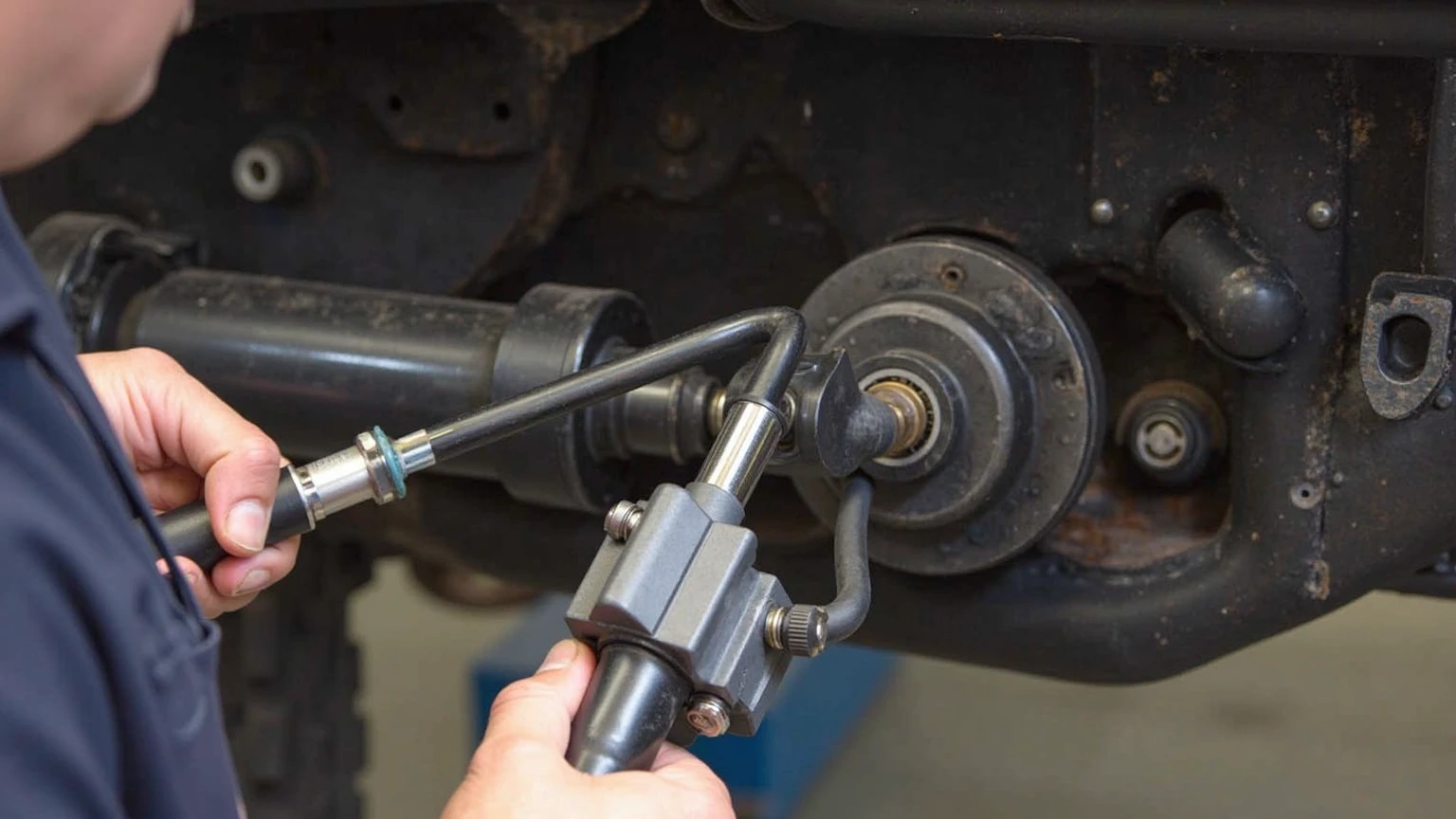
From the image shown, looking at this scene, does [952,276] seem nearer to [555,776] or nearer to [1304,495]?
[1304,495]

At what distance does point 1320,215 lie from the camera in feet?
2.32

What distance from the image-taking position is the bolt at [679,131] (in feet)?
2.96

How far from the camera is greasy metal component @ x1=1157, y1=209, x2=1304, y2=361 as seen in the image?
0.70 metres

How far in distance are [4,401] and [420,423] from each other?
0.42 meters

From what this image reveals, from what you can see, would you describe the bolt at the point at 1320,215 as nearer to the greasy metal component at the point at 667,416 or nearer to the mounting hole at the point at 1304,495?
the mounting hole at the point at 1304,495

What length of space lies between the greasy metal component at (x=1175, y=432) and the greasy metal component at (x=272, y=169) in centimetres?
54

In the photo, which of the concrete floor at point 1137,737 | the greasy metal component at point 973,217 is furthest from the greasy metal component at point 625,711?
the concrete floor at point 1137,737

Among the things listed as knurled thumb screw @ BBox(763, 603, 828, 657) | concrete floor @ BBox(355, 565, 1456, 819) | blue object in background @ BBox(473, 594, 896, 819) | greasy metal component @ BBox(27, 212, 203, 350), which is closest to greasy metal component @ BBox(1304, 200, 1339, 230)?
knurled thumb screw @ BBox(763, 603, 828, 657)

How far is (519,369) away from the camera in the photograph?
2.58ft

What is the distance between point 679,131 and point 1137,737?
1346mm

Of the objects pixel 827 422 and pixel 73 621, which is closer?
pixel 73 621

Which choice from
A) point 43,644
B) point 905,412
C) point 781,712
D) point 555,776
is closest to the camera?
point 43,644

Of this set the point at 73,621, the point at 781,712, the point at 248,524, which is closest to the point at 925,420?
the point at 248,524

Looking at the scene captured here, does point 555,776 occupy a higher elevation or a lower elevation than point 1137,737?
higher
